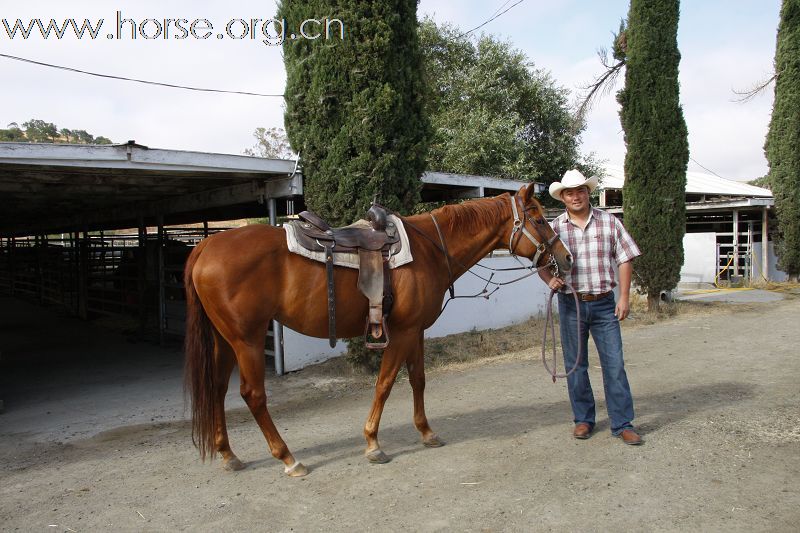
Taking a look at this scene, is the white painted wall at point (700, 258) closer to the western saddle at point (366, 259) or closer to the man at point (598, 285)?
the man at point (598, 285)

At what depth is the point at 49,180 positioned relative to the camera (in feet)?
19.4

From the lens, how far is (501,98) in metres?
19.5

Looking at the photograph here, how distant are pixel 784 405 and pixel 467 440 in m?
2.76

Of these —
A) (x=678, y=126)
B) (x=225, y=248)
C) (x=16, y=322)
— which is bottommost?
(x=16, y=322)

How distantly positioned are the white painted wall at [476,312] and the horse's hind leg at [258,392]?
10.9 feet

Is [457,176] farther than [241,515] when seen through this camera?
Yes

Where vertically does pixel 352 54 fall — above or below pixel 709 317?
above

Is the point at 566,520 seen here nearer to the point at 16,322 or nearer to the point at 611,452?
the point at 611,452

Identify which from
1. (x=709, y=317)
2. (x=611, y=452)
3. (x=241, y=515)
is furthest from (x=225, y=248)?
(x=709, y=317)

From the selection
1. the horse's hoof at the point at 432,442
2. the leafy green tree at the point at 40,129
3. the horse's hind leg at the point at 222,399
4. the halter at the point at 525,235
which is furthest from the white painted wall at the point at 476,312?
the leafy green tree at the point at 40,129

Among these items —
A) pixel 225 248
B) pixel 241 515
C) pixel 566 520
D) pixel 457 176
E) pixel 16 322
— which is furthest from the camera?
pixel 16 322

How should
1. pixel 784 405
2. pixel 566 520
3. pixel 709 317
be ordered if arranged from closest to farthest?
pixel 566 520, pixel 784 405, pixel 709 317

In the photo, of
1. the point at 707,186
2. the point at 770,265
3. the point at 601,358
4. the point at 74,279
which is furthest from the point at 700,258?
the point at 74,279

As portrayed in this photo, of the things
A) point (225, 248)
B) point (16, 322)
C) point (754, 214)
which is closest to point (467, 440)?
point (225, 248)
